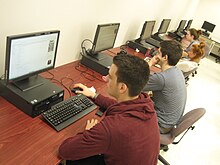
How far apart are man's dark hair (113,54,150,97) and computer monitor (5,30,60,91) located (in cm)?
53

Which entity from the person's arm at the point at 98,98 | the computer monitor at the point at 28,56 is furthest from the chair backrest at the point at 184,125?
the computer monitor at the point at 28,56

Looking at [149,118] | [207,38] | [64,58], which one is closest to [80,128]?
[149,118]

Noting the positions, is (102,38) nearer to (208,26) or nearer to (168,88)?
(168,88)

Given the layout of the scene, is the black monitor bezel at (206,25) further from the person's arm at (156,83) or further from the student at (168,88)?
the person's arm at (156,83)

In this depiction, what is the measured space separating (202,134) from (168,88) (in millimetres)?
1761

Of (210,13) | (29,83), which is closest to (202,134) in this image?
(29,83)

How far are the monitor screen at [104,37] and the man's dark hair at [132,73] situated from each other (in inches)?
36.6

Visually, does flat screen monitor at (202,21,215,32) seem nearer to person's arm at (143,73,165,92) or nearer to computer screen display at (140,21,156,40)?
computer screen display at (140,21,156,40)

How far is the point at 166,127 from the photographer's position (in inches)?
82.6

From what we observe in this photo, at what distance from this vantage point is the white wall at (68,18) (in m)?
1.42

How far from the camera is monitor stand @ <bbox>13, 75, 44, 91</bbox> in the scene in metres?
1.42

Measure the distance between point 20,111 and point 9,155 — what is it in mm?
370

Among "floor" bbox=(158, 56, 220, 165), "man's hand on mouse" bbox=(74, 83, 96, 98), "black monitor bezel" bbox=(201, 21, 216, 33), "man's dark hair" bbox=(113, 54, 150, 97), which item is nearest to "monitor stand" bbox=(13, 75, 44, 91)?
"man's hand on mouse" bbox=(74, 83, 96, 98)

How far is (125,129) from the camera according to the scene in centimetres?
102
